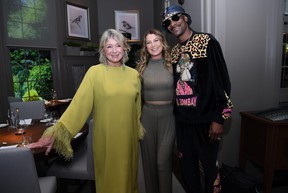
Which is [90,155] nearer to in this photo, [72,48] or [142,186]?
[142,186]

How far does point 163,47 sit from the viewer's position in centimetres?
194

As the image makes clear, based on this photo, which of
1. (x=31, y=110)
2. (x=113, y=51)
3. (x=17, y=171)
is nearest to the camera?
(x=17, y=171)

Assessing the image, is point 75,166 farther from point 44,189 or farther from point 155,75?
point 155,75

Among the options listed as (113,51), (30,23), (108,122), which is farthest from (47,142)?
(30,23)

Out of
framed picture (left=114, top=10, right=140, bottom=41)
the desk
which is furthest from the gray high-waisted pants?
framed picture (left=114, top=10, right=140, bottom=41)

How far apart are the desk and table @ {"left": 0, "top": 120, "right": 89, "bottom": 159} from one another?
1592 mm

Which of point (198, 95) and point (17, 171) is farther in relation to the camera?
point (198, 95)

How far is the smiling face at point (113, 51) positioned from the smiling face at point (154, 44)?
0.26 metres

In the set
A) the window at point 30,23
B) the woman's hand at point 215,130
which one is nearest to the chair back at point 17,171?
the woman's hand at point 215,130

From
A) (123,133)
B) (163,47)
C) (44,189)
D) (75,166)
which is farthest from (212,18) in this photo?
(44,189)

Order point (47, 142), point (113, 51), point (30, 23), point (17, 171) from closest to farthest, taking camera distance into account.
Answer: point (17, 171) → point (47, 142) → point (113, 51) → point (30, 23)

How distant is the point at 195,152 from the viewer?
6.35 feet

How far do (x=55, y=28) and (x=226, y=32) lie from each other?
361cm

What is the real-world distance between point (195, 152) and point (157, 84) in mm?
629
